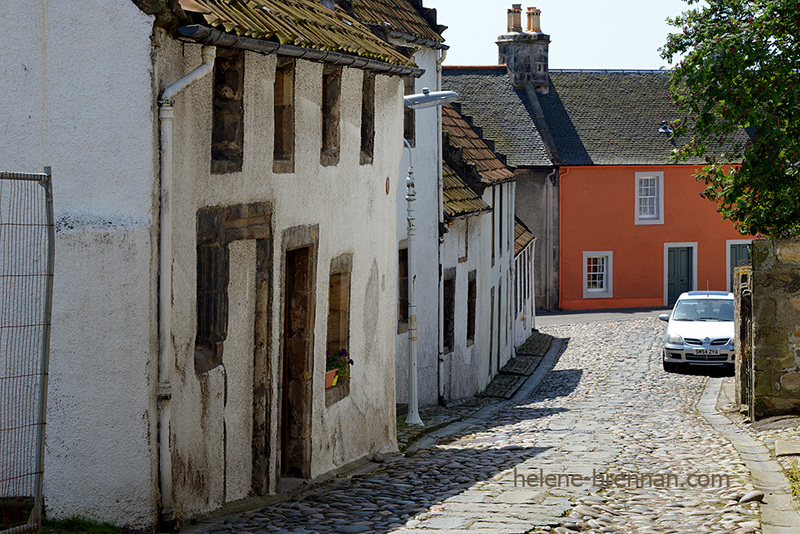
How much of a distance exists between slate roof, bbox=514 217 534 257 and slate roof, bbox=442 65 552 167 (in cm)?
419

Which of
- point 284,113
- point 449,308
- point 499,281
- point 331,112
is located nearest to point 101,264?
point 284,113

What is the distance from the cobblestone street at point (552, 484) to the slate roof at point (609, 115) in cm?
2329

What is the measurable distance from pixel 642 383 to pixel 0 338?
57.5 ft

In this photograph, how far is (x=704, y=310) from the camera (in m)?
25.5

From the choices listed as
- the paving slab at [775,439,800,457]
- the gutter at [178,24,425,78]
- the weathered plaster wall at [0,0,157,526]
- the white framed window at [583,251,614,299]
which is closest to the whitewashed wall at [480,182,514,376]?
the white framed window at [583,251,614,299]

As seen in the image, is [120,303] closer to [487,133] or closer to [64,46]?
[64,46]

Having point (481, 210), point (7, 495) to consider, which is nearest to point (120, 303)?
point (7, 495)

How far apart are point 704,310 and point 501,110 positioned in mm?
18794

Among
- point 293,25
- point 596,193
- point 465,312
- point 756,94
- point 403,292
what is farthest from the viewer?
point 596,193

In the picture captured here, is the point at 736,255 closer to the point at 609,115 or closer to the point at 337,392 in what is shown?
the point at 609,115

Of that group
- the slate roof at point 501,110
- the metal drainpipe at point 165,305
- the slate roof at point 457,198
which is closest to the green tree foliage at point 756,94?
the slate roof at point 457,198

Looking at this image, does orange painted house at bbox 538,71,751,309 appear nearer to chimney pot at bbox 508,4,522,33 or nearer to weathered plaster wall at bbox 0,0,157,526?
chimney pot at bbox 508,4,522,33

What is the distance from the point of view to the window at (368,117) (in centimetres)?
1361

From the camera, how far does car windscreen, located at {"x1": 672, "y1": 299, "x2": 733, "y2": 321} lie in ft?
82.7
